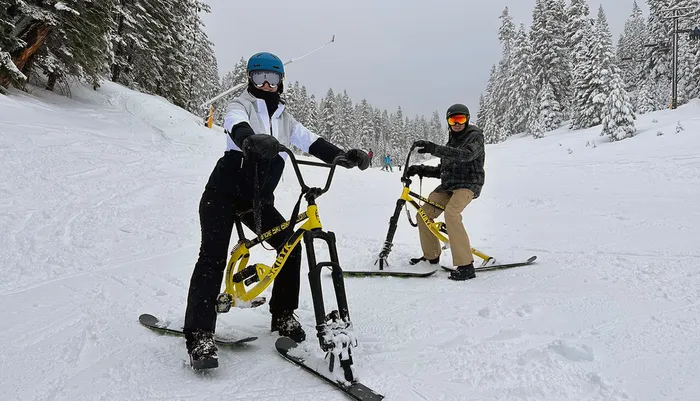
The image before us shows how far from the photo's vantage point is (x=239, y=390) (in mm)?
2859

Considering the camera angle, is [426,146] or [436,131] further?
[436,131]

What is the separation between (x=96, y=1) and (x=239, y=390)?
55.6 feet

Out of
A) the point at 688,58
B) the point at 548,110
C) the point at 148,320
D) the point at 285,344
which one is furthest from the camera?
the point at 688,58

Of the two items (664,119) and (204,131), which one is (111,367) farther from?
(664,119)

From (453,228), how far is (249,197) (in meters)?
3.04

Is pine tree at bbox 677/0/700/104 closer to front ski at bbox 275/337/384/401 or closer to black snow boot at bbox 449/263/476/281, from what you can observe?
black snow boot at bbox 449/263/476/281

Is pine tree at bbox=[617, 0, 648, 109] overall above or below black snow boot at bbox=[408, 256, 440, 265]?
above

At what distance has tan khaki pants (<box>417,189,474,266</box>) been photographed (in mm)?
5512

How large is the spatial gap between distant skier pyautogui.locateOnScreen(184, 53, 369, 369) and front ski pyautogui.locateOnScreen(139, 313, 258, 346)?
0.93 ft

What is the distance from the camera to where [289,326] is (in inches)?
144

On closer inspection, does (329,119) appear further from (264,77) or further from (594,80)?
(264,77)

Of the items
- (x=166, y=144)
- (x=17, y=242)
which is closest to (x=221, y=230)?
(x=17, y=242)

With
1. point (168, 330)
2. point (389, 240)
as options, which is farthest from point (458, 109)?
point (168, 330)

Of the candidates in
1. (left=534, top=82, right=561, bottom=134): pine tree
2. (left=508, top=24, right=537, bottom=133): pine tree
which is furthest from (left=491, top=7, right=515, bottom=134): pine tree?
(left=534, top=82, right=561, bottom=134): pine tree
